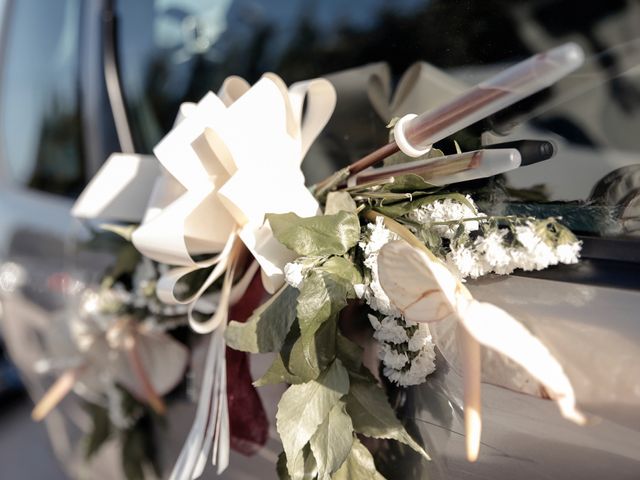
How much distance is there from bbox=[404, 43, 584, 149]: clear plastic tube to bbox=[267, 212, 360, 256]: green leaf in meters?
0.15

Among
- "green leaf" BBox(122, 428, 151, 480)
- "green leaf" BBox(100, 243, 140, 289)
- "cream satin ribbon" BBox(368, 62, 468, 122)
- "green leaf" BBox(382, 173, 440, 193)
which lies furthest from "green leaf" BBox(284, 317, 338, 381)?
"green leaf" BBox(122, 428, 151, 480)

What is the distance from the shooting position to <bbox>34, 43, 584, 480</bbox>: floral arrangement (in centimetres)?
73

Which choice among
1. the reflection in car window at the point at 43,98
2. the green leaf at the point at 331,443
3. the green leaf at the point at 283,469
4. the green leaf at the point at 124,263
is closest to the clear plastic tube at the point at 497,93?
the green leaf at the point at 331,443

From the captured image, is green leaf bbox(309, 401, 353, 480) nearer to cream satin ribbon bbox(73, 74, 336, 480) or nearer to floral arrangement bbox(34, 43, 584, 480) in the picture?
floral arrangement bbox(34, 43, 584, 480)

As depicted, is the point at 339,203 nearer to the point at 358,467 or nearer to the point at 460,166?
the point at 460,166

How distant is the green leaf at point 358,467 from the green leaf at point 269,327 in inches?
7.5

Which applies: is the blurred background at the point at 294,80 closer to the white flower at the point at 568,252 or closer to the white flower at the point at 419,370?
the white flower at the point at 568,252

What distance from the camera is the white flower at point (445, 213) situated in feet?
2.78

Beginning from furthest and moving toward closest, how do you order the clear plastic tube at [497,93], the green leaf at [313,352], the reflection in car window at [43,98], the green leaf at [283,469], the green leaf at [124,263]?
the reflection in car window at [43,98] < the green leaf at [124,263] < the green leaf at [283,469] < the green leaf at [313,352] < the clear plastic tube at [497,93]

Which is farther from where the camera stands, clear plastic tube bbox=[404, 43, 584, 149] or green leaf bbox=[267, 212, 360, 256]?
green leaf bbox=[267, 212, 360, 256]

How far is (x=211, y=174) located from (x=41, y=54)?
136 centimetres

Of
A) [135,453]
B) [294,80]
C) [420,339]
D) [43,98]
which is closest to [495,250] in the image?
[420,339]

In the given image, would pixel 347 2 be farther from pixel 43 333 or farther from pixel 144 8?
pixel 43 333

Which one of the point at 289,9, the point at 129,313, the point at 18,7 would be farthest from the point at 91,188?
the point at 18,7
